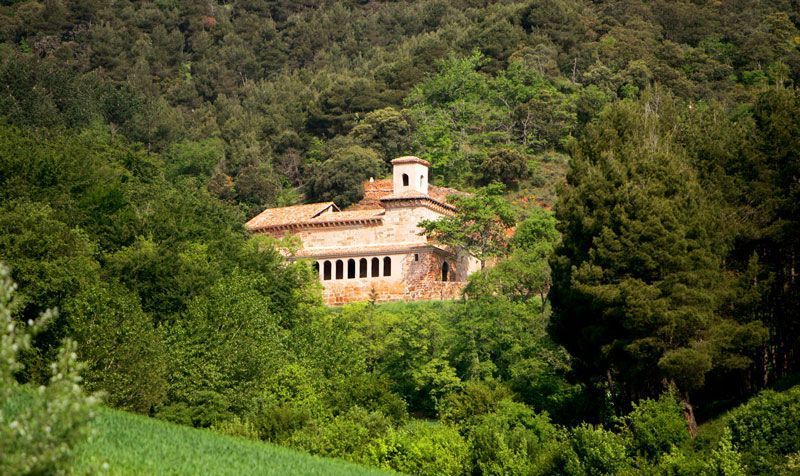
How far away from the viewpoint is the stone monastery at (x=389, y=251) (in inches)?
2783

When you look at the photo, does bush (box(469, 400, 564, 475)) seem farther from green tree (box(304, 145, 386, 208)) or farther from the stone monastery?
green tree (box(304, 145, 386, 208))

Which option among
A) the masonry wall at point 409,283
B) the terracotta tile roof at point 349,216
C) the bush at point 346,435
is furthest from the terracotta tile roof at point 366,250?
the bush at point 346,435

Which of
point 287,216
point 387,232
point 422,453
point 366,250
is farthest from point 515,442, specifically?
point 287,216

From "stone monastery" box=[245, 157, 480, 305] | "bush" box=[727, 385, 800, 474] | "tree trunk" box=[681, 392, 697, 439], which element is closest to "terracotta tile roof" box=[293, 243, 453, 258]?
"stone monastery" box=[245, 157, 480, 305]

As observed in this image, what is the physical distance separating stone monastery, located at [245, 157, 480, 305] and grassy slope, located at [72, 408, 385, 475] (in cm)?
3144

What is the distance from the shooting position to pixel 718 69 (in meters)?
106

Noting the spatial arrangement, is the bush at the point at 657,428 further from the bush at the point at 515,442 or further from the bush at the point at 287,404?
the bush at the point at 287,404

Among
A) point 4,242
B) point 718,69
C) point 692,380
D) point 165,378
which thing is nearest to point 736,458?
point 692,380

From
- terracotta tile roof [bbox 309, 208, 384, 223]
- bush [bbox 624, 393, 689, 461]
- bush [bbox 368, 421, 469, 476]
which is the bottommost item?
bush [bbox 368, 421, 469, 476]

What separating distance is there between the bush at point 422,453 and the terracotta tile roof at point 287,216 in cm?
3187

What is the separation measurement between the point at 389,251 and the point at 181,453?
39.8 m

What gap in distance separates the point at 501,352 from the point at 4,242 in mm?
21572

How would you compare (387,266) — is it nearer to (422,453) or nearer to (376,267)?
(376,267)

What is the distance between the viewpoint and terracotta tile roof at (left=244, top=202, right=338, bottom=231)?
75.4 meters
